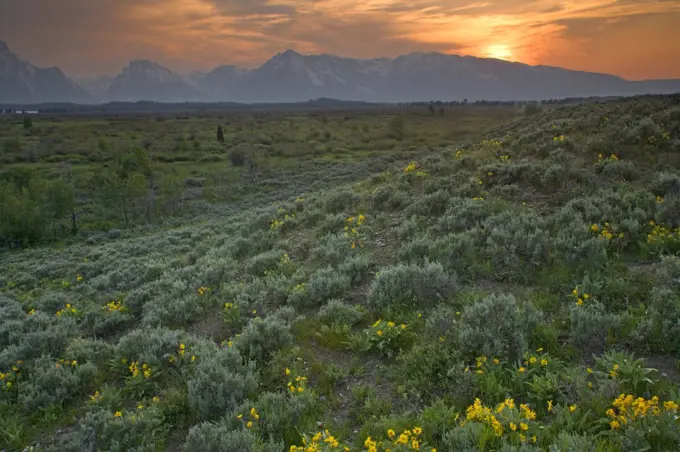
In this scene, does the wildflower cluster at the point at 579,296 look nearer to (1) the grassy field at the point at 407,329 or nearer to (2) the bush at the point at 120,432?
(1) the grassy field at the point at 407,329

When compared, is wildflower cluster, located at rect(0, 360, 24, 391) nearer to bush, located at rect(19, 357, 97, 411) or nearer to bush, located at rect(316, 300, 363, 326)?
bush, located at rect(19, 357, 97, 411)

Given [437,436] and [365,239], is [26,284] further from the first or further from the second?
[437,436]

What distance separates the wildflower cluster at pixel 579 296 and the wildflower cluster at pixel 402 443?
10.3ft

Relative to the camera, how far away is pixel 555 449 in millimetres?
3574

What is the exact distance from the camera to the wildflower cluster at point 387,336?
595 centimetres

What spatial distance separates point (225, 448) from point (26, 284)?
17104 mm

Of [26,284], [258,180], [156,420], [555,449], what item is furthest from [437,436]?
[258,180]

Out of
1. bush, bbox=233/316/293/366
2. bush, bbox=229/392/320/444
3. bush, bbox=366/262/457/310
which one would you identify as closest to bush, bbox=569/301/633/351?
bush, bbox=366/262/457/310

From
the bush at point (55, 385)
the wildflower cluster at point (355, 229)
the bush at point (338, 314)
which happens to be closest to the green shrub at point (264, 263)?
the wildflower cluster at point (355, 229)

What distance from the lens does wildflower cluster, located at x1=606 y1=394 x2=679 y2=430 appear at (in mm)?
3732

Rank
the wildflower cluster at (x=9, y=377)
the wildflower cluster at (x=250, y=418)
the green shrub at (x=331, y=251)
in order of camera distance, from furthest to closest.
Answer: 1. the green shrub at (x=331, y=251)
2. the wildflower cluster at (x=9, y=377)
3. the wildflower cluster at (x=250, y=418)

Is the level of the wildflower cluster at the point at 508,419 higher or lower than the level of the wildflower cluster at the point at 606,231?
lower

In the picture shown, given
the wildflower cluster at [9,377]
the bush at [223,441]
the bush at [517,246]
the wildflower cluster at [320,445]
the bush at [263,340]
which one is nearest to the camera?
the wildflower cluster at [320,445]

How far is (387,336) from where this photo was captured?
6.07 metres
